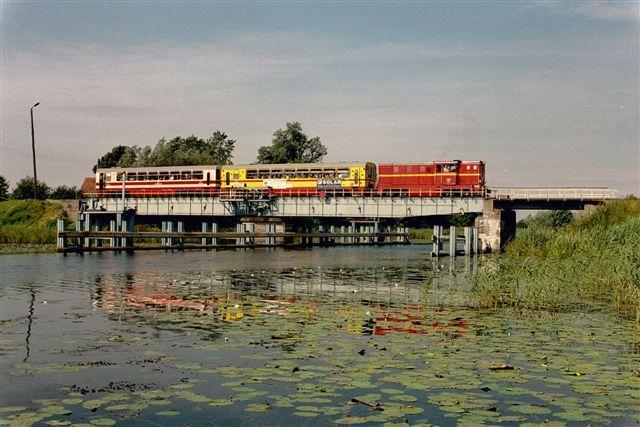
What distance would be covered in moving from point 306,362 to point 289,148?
115 m

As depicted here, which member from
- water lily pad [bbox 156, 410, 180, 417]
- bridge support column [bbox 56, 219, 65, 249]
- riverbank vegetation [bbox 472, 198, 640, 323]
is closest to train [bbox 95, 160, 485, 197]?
bridge support column [bbox 56, 219, 65, 249]

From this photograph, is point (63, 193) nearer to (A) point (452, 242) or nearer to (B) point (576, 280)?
(A) point (452, 242)

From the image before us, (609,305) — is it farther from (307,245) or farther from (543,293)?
(307,245)

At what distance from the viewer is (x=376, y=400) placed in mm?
9375

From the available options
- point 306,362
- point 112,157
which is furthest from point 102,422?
point 112,157

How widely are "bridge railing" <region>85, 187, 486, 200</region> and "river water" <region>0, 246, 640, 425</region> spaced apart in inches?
1644

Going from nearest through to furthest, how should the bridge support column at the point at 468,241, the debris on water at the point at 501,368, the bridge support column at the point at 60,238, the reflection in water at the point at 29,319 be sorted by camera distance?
the debris on water at the point at 501,368 < the reflection in water at the point at 29,319 < the bridge support column at the point at 60,238 < the bridge support column at the point at 468,241

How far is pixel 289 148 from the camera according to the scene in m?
126

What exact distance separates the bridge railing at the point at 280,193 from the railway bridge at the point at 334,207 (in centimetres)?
12

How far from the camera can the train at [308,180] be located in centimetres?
6347

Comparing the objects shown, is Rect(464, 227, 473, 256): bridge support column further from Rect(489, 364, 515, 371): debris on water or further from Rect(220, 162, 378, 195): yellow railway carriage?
Rect(489, 364, 515, 371): debris on water

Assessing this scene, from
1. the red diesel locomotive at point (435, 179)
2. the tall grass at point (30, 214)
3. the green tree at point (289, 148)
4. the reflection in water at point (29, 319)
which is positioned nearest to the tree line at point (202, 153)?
the green tree at point (289, 148)

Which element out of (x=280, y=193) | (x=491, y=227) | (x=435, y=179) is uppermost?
(x=435, y=179)

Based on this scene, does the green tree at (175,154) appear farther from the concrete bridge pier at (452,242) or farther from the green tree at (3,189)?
the concrete bridge pier at (452,242)
